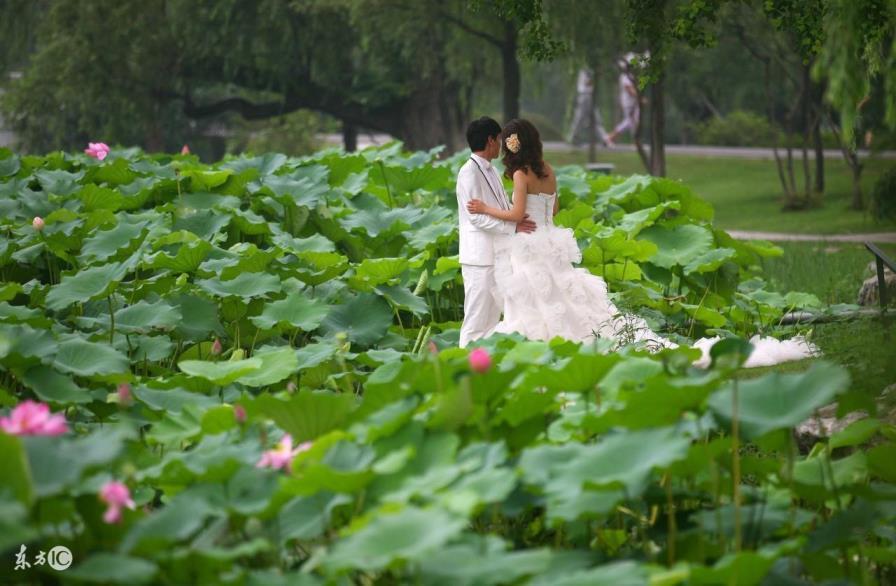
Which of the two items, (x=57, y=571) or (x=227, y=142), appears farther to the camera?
(x=227, y=142)

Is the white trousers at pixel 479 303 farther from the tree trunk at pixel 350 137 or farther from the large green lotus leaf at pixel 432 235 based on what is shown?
the tree trunk at pixel 350 137

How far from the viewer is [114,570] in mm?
2654

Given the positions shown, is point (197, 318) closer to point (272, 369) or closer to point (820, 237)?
point (272, 369)

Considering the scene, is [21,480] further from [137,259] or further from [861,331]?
[861,331]

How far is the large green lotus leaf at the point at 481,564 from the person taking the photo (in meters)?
2.75

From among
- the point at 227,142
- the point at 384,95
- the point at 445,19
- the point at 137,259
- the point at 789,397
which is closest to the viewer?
the point at 789,397

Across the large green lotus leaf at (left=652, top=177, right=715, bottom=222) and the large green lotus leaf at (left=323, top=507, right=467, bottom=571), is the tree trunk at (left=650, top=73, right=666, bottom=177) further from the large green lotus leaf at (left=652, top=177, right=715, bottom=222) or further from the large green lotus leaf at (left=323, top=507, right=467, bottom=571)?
the large green lotus leaf at (left=323, top=507, right=467, bottom=571)

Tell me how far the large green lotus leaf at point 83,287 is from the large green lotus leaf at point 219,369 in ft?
4.39

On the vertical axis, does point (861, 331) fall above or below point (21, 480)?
below

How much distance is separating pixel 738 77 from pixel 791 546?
985 inches

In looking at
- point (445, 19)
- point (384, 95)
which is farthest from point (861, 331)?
point (384, 95)

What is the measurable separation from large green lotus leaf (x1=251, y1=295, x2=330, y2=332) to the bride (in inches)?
42.7

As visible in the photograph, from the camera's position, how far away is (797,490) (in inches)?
139

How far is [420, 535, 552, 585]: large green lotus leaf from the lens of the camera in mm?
2748
